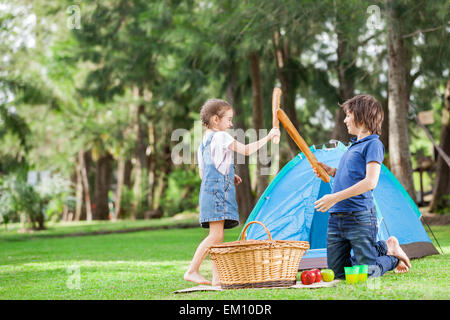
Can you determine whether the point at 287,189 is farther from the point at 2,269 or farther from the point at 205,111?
the point at 2,269

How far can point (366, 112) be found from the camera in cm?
443

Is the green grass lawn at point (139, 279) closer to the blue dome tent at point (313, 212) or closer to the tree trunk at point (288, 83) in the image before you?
the blue dome tent at point (313, 212)

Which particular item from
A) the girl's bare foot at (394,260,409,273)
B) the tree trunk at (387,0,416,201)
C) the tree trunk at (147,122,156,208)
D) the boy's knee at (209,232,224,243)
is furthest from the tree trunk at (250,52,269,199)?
the tree trunk at (147,122,156,208)

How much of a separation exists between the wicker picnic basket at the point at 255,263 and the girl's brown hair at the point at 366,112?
41.3 inches

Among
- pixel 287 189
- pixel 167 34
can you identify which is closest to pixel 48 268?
pixel 287 189

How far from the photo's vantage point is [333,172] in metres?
4.72

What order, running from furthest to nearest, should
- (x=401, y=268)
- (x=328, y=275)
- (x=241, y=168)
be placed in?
(x=241, y=168)
(x=401, y=268)
(x=328, y=275)

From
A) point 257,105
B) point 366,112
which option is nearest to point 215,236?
point 366,112

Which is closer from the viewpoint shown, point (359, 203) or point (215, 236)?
point (359, 203)

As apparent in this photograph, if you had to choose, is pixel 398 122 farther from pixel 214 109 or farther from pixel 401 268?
pixel 214 109

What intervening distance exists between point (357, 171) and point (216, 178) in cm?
103

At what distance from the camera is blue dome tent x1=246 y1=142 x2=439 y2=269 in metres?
5.99
